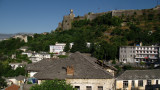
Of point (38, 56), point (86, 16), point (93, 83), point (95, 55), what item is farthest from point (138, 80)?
point (86, 16)

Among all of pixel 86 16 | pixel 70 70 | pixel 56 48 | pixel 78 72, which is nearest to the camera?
pixel 70 70

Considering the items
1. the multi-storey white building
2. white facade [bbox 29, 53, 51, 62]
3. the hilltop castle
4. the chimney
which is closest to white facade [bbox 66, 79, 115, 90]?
the chimney

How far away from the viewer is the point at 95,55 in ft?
170

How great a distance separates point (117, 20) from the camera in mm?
78438

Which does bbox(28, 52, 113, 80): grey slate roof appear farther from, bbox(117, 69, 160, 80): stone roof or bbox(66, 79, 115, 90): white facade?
bbox(117, 69, 160, 80): stone roof

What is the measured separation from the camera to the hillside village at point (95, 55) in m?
13.7

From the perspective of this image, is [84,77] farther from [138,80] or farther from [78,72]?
[138,80]

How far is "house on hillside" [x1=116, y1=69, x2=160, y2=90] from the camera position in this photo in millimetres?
18281

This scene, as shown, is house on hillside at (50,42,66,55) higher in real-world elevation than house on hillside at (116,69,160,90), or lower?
higher

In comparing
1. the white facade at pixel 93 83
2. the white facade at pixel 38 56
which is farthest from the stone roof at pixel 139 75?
the white facade at pixel 38 56

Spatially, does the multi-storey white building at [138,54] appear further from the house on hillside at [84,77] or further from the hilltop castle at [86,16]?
the house on hillside at [84,77]

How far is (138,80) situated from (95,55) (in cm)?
3360

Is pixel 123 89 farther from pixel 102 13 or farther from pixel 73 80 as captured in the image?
pixel 102 13

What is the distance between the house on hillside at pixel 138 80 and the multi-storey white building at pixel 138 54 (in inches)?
1339
